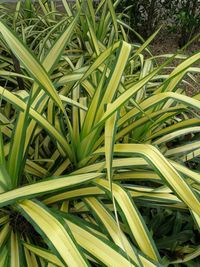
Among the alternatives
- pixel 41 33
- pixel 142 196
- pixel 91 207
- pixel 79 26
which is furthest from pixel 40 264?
pixel 79 26

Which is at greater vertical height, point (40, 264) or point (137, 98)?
point (137, 98)

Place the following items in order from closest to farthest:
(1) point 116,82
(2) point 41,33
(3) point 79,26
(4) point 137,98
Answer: (1) point 116,82 < (4) point 137,98 < (2) point 41,33 < (3) point 79,26

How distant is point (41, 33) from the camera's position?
86.1 inches

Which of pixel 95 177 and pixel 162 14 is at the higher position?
pixel 162 14

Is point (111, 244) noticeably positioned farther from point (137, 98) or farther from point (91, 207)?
point (137, 98)

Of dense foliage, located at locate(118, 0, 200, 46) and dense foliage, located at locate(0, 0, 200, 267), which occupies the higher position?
dense foliage, located at locate(118, 0, 200, 46)

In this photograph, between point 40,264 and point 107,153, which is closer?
point 107,153

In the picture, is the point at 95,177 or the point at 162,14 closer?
the point at 95,177

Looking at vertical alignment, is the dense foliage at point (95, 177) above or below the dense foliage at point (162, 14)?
below

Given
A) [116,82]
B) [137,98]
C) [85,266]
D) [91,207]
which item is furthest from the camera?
[137,98]

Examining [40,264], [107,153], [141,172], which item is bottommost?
[40,264]

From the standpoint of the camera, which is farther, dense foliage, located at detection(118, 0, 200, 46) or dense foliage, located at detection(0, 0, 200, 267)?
dense foliage, located at detection(118, 0, 200, 46)

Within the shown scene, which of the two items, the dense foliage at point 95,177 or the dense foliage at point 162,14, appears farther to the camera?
the dense foliage at point 162,14

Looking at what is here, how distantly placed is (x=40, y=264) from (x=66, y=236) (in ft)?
0.71
